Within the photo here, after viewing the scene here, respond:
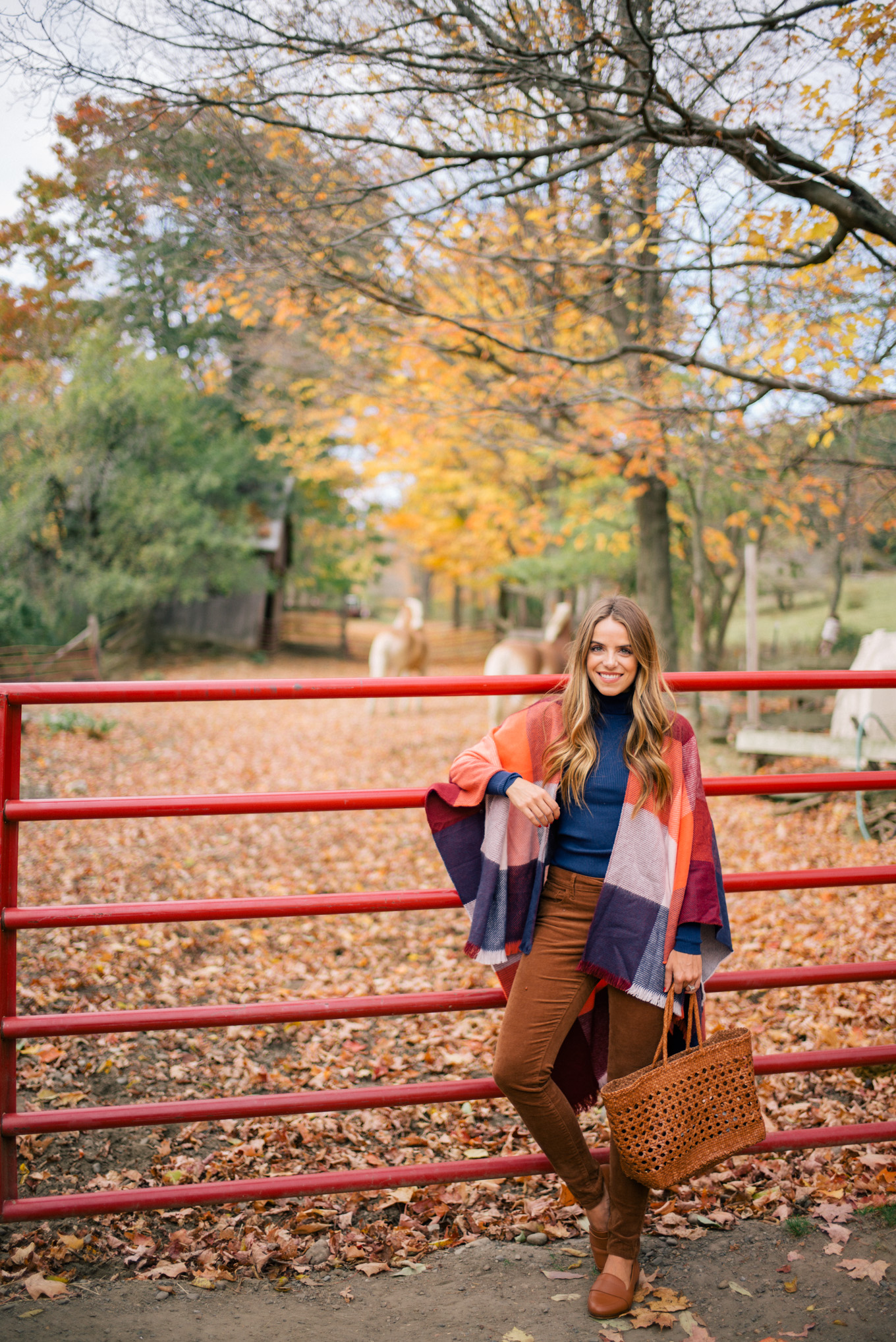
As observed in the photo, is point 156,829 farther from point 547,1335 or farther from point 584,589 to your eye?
point 584,589

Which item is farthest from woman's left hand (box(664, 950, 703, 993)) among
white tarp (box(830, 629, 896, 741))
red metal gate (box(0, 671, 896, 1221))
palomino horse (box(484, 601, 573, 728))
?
palomino horse (box(484, 601, 573, 728))

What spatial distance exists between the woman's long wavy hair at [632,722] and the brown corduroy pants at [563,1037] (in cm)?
30

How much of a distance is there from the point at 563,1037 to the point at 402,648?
560 inches

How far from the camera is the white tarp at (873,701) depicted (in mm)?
8750

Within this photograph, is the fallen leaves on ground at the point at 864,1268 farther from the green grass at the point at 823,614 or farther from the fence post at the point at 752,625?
the green grass at the point at 823,614

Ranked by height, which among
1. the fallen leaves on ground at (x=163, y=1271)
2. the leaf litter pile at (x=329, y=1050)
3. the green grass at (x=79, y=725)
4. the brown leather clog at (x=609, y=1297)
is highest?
the green grass at (x=79, y=725)

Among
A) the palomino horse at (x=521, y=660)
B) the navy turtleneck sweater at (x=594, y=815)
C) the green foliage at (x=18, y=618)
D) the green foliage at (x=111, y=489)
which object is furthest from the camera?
the green foliage at (x=111, y=489)

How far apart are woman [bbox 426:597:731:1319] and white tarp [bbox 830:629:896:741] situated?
6.57 metres

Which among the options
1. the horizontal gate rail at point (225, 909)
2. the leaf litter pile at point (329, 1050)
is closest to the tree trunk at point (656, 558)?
the leaf litter pile at point (329, 1050)

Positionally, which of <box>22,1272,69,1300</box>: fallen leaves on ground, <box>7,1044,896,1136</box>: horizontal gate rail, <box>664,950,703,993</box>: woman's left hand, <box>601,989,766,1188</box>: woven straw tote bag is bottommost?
<box>22,1272,69,1300</box>: fallen leaves on ground

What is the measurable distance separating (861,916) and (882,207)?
4.39 m

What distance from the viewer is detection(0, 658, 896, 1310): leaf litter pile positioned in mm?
3031

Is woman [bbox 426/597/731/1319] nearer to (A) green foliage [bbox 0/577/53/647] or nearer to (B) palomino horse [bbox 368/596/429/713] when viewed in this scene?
(B) palomino horse [bbox 368/596/429/713]

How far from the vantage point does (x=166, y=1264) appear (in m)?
2.83
